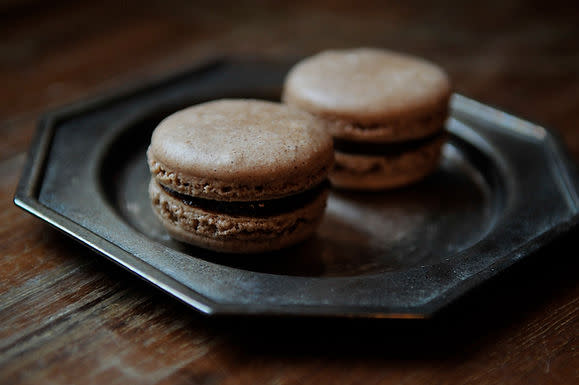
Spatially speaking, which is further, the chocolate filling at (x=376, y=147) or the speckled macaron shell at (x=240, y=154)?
the chocolate filling at (x=376, y=147)

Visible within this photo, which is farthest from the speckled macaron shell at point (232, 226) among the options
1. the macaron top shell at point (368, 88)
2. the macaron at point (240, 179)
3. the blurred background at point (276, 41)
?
the blurred background at point (276, 41)

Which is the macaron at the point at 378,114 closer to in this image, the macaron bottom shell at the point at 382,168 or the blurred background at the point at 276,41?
the macaron bottom shell at the point at 382,168

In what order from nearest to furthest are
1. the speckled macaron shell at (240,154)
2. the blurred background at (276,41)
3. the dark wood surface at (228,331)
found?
1. the dark wood surface at (228,331)
2. the speckled macaron shell at (240,154)
3. the blurred background at (276,41)

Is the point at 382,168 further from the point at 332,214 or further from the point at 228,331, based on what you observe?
the point at 228,331

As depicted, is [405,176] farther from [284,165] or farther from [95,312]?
[95,312]

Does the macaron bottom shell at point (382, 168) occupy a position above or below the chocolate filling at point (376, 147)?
below

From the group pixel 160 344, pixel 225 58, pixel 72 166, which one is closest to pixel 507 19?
pixel 225 58

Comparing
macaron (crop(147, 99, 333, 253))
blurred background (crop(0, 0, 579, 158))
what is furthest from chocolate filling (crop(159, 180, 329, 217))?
blurred background (crop(0, 0, 579, 158))
